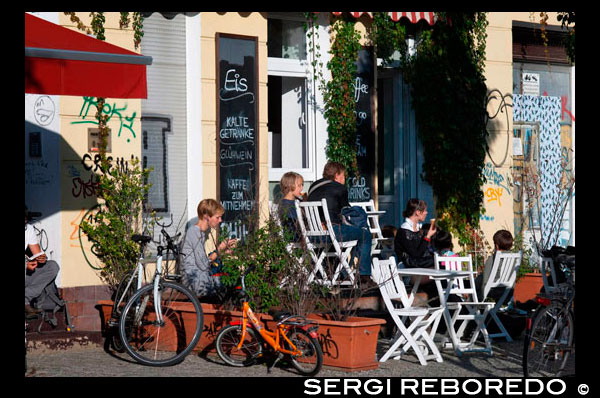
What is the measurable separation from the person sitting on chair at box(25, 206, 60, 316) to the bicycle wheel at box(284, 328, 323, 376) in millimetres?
2720

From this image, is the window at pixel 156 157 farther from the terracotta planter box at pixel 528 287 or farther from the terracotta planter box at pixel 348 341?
the terracotta planter box at pixel 528 287

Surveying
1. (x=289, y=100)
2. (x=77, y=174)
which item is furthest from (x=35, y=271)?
(x=289, y=100)

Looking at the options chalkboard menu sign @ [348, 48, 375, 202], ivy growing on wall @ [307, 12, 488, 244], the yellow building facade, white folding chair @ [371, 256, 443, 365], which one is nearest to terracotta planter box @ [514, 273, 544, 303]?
ivy growing on wall @ [307, 12, 488, 244]

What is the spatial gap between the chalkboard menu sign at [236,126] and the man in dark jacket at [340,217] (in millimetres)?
1160

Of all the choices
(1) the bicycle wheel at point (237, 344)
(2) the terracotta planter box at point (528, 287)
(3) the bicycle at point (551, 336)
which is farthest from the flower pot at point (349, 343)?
(2) the terracotta planter box at point (528, 287)

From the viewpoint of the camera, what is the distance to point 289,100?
41.9ft

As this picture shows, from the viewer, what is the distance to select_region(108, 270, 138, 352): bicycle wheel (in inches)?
365

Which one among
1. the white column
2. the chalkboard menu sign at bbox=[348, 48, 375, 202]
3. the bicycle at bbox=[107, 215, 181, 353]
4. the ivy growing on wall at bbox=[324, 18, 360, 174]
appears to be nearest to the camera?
the bicycle at bbox=[107, 215, 181, 353]

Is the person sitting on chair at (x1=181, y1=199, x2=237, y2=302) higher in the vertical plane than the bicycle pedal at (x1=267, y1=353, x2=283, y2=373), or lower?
higher

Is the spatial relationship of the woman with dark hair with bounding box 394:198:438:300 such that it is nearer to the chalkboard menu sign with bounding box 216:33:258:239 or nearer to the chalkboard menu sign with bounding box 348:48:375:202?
the chalkboard menu sign with bounding box 216:33:258:239

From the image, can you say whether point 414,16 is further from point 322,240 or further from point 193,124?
point 322,240

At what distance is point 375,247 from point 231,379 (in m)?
4.12

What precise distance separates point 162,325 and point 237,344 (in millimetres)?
769
